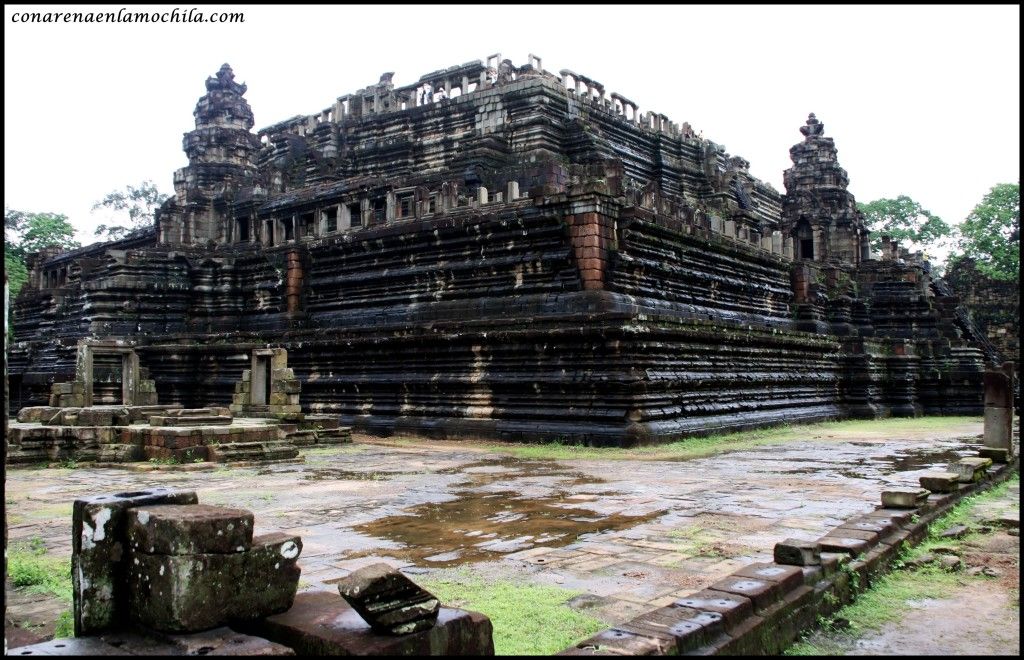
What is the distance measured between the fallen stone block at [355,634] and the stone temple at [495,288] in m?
12.1

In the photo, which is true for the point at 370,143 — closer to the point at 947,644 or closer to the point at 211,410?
the point at 211,410

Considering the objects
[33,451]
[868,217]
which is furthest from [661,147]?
[868,217]

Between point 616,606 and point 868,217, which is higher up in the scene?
point 868,217

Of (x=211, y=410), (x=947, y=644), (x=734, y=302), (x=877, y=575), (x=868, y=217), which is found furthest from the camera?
(x=868, y=217)

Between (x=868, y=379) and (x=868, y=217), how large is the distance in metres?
47.2

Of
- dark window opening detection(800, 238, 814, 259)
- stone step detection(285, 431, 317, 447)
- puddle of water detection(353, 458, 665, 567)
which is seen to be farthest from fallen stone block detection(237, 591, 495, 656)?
dark window opening detection(800, 238, 814, 259)

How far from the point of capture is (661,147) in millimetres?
28797

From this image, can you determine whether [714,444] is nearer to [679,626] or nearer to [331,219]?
[679,626]

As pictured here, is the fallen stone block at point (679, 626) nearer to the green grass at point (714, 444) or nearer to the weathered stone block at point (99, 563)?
the weathered stone block at point (99, 563)

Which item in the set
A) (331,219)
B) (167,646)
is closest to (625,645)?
(167,646)

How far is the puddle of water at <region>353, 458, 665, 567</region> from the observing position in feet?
22.5

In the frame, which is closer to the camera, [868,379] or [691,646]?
[691,646]

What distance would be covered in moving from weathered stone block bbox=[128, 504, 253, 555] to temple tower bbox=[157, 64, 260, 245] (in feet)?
85.2

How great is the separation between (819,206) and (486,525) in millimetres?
31779
